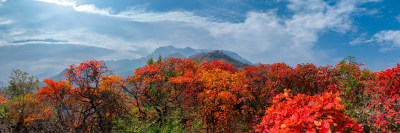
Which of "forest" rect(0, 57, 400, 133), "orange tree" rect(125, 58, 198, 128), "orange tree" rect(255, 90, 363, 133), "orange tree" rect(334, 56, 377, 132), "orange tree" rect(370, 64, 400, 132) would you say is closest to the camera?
"orange tree" rect(255, 90, 363, 133)

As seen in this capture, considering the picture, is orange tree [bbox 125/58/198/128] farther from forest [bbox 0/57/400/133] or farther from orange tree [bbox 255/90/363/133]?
orange tree [bbox 255/90/363/133]

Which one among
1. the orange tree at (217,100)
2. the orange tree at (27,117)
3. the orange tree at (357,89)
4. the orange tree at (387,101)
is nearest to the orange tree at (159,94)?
the orange tree at (217,100)

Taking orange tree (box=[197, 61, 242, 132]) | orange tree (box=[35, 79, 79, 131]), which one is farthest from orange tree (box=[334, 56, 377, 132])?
orange tree (box=[35, 79, 79, 131])

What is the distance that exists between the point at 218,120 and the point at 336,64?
24.8ft

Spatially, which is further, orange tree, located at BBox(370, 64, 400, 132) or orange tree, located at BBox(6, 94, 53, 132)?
orange tree, located at BBox(6, 94, 53, 132)

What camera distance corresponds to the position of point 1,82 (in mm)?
14000

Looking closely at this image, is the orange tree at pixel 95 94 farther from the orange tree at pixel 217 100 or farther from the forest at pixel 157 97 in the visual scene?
the orange tree at pixel 217 100

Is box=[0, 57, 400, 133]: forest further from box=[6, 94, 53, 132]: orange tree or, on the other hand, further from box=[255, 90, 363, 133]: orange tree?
box=[255, 90, 363, 133]: orange tree

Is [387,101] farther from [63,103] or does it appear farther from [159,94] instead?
[63,103]

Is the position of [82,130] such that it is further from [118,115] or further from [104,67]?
[104,67]

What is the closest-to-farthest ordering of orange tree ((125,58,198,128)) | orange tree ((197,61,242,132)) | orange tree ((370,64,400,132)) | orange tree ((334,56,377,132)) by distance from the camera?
orange tree ((370,64,400,132)) < orange tree ((334,56,377,132)) < orange tree ((197,61,242,132)) < orange tree ((125,58,198,128))

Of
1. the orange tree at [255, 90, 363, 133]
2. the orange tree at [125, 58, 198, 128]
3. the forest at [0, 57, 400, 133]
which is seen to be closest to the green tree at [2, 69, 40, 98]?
the forest at [0, 57, 400, 133]

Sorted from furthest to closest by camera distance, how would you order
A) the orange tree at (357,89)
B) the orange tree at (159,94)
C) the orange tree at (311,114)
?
the orange tree at (159,94)
the orange tree at (357,89)
the orange tree at (311,114)

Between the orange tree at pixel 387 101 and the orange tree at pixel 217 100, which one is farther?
the orange tree at pixel 217 100
